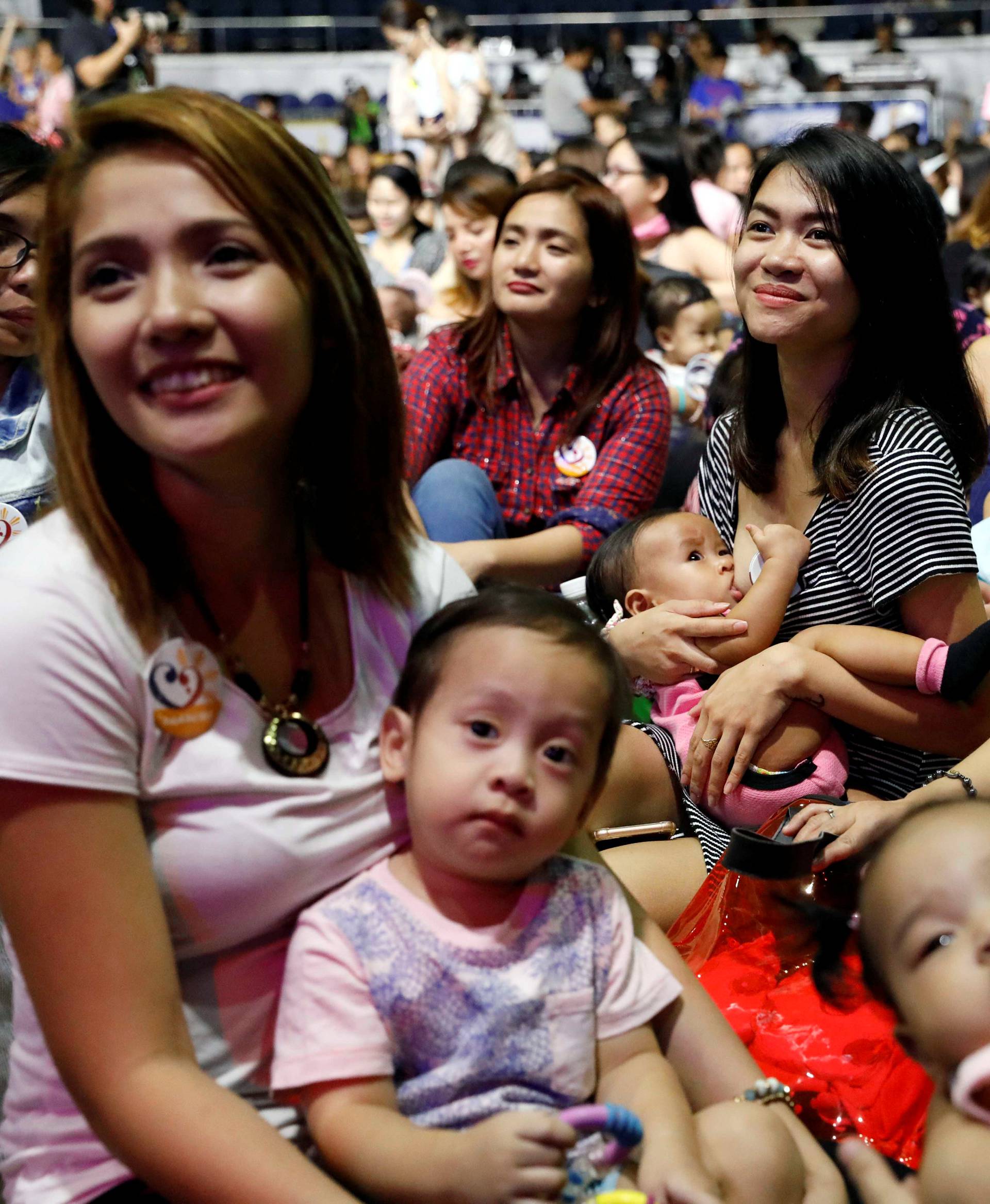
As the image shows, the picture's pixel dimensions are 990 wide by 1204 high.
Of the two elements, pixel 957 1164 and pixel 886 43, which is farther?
pixel 886 43

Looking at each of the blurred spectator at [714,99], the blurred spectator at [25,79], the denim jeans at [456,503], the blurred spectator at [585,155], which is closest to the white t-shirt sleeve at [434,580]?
the denim jeans at [456,503]

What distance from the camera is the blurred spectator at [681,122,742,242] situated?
6480mm

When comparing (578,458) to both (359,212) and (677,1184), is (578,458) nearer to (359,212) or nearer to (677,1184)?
(677,1184)

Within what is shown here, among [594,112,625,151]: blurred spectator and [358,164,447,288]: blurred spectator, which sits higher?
[594,112,625,151]: blurred spectator

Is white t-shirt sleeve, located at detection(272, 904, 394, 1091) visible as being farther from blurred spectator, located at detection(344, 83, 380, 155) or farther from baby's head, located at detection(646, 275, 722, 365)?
blurred spectator, located at detection(344, 83, 380, 155)

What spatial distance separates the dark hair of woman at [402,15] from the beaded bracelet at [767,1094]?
865 cm

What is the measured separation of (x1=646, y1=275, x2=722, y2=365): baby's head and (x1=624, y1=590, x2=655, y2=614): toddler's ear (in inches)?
101

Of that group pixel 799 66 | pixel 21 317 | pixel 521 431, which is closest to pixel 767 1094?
pixel 21 317

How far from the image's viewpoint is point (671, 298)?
4891 millimetres

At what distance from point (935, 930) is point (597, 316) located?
2.40 metres

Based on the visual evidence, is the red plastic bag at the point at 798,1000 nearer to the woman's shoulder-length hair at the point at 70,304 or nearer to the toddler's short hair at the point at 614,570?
the toddler's short hair at the point at 614,570

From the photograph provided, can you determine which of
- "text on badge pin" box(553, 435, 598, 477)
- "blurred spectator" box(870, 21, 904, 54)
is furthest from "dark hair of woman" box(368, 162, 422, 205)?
"blurred spectator" box(870, 21, 904, 54)

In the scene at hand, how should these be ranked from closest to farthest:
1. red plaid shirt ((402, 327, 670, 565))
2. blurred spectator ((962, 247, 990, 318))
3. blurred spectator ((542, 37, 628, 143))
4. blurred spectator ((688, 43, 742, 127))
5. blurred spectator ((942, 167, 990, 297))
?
red plaid shirt ((402, 327, 670, 565)) → blurred spectator ((962, 247, 990, 318)) → blurred spectator ((942, 167, 990, 297)) → blurred spectator ((542, 37, 628, 143)) → blurred spectator ((688, 43, 742, 127))

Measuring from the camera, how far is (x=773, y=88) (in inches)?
527
